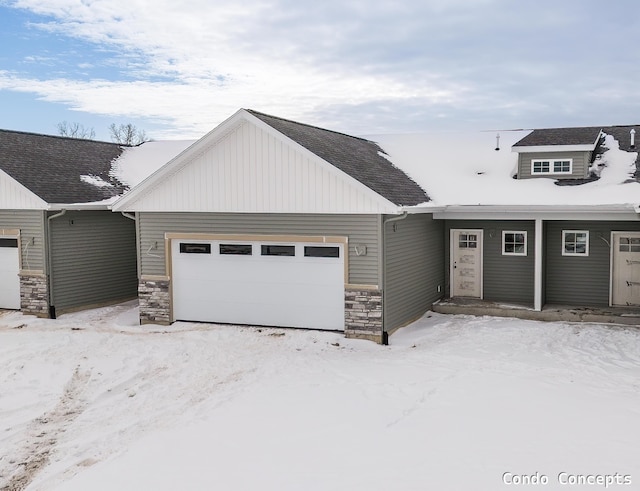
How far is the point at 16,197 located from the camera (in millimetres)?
15406

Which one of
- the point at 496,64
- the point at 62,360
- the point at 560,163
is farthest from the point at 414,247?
the point at 496,64

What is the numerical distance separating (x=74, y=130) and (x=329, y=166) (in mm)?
50720

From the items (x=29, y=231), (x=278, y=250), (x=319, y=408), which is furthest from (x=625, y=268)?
(x=29, y=231)

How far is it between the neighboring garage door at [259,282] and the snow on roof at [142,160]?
5836 millimetres

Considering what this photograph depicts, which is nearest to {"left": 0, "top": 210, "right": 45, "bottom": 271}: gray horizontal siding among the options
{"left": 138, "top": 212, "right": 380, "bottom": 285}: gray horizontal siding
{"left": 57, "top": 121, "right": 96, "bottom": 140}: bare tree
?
{"left": 138, "top": 212, "right": 380, "bottom": 285}: gray horizontal siding

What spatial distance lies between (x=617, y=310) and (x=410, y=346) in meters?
5.67

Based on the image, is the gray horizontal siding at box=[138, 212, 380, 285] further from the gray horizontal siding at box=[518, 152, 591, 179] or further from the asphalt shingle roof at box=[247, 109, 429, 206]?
the gray horizontal siding at box=[518, 152, 591, 179]

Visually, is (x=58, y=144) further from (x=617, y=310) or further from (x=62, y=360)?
(x=617, y=310)

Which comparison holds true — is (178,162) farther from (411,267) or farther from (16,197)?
(411,267)

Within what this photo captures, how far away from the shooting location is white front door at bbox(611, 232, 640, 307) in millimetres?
14688

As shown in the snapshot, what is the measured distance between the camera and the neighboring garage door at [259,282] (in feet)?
43.0

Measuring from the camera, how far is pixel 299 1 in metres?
14.6

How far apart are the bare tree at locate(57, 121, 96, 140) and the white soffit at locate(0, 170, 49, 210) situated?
44.0 meters

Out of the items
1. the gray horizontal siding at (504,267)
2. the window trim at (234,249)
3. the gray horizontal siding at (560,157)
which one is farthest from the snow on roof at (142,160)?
the gray horizontal siding at (560,157)
